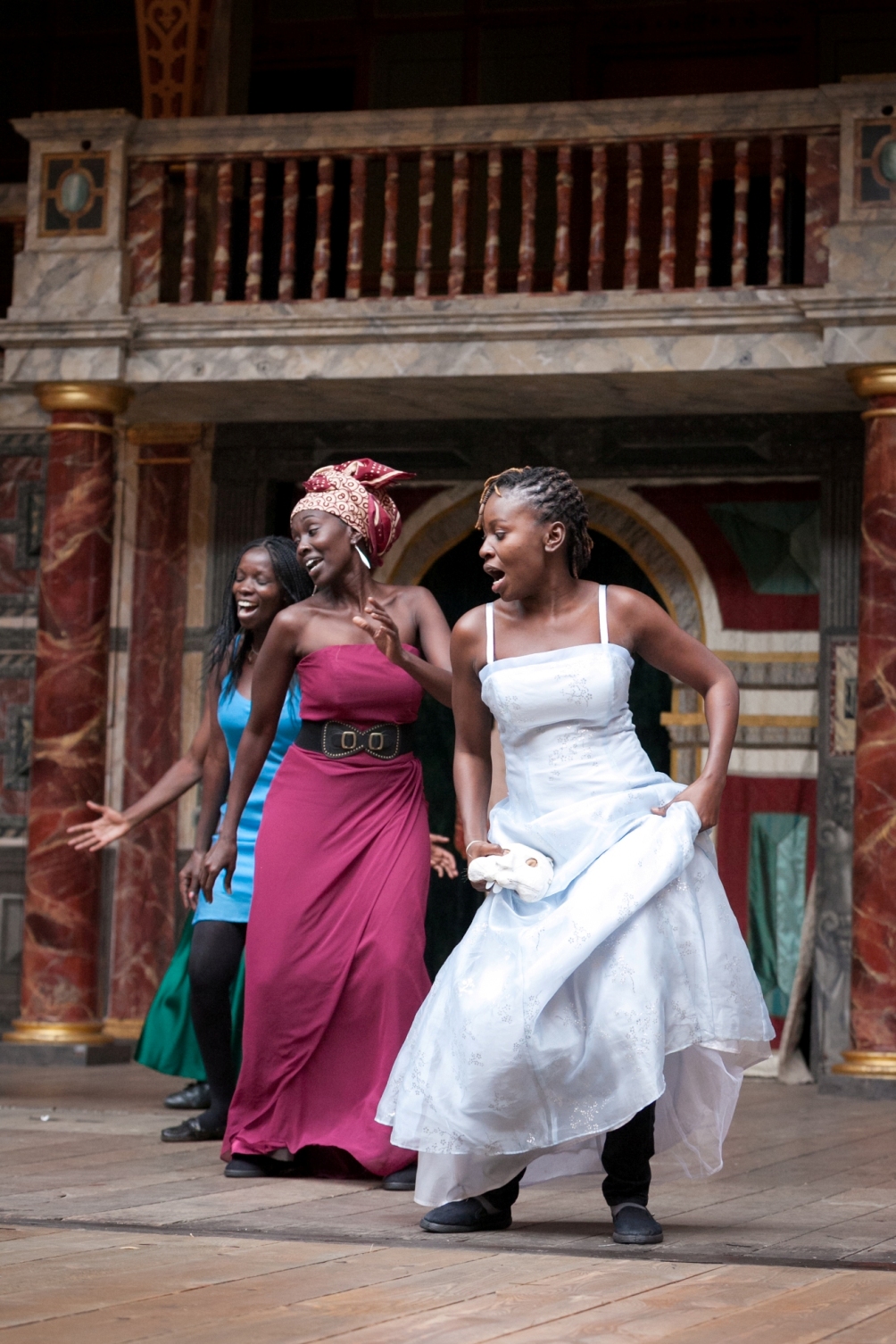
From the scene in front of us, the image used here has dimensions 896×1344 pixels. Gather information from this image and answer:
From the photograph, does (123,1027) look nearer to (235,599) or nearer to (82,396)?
(82,396)

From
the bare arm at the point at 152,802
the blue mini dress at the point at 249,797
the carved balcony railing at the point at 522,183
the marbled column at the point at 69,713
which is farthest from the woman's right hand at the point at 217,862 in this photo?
the carved balcony railing at the point at 522,183

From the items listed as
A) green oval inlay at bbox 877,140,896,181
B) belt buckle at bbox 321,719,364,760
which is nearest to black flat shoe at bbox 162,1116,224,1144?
belt buckle at bbox 321,719,364,760

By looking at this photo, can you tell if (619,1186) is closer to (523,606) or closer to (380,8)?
(523,606)

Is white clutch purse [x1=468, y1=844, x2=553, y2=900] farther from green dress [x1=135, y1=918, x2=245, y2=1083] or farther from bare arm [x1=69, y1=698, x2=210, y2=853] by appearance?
green dress [x1=135, y1=918, x2=245, y2=1083]

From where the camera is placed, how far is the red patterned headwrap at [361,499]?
16.8 ft

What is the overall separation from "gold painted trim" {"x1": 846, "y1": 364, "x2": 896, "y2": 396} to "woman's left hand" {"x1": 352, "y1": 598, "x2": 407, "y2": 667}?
4.08 m

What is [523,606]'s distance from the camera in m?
4.16

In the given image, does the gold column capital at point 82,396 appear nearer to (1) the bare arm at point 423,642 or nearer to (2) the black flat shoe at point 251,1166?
(1) the bare arm at point 423,642

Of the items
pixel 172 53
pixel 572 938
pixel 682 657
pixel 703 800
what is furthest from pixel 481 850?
pixel 172 53

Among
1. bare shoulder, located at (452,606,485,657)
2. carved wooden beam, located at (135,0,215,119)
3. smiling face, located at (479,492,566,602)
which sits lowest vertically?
bare shoulder, located at (452,606,485,657)

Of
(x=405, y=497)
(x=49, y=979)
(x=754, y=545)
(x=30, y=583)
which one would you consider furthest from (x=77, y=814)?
(x=754, y=545)

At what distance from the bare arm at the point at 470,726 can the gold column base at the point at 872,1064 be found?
13.8ft

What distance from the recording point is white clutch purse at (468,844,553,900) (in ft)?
12.6

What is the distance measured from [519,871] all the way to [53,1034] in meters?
5.48
